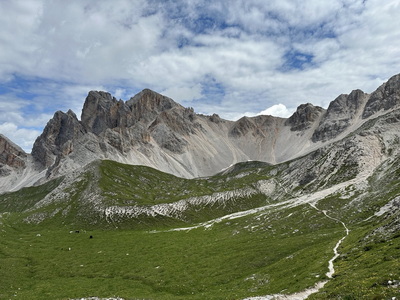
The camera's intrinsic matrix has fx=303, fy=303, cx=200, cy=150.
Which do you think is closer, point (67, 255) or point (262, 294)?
point (262, 294)

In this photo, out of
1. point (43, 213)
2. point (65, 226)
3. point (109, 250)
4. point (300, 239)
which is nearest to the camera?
point (300, 239)

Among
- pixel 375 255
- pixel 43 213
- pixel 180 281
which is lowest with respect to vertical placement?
pixel 180 281

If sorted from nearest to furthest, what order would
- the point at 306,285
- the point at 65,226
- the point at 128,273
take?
the point at 306,285
the point at 128,273
the point at 65,226

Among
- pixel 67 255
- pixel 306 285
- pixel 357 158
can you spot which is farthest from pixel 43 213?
pixel 357 158

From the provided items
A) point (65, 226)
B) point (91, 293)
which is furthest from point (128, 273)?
point (65, 226)

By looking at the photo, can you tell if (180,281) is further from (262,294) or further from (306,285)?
(306,285)

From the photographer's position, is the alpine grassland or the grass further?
the grass

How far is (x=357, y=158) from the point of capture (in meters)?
193

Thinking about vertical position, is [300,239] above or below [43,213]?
below

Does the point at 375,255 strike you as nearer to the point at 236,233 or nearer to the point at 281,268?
the point at 281,268

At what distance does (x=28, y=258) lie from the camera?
9331 centimetres

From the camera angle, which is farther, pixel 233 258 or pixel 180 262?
pixel 180 262

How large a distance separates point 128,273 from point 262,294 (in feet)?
136

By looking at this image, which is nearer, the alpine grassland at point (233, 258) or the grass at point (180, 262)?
the alpine grassland at point (233, 258)
